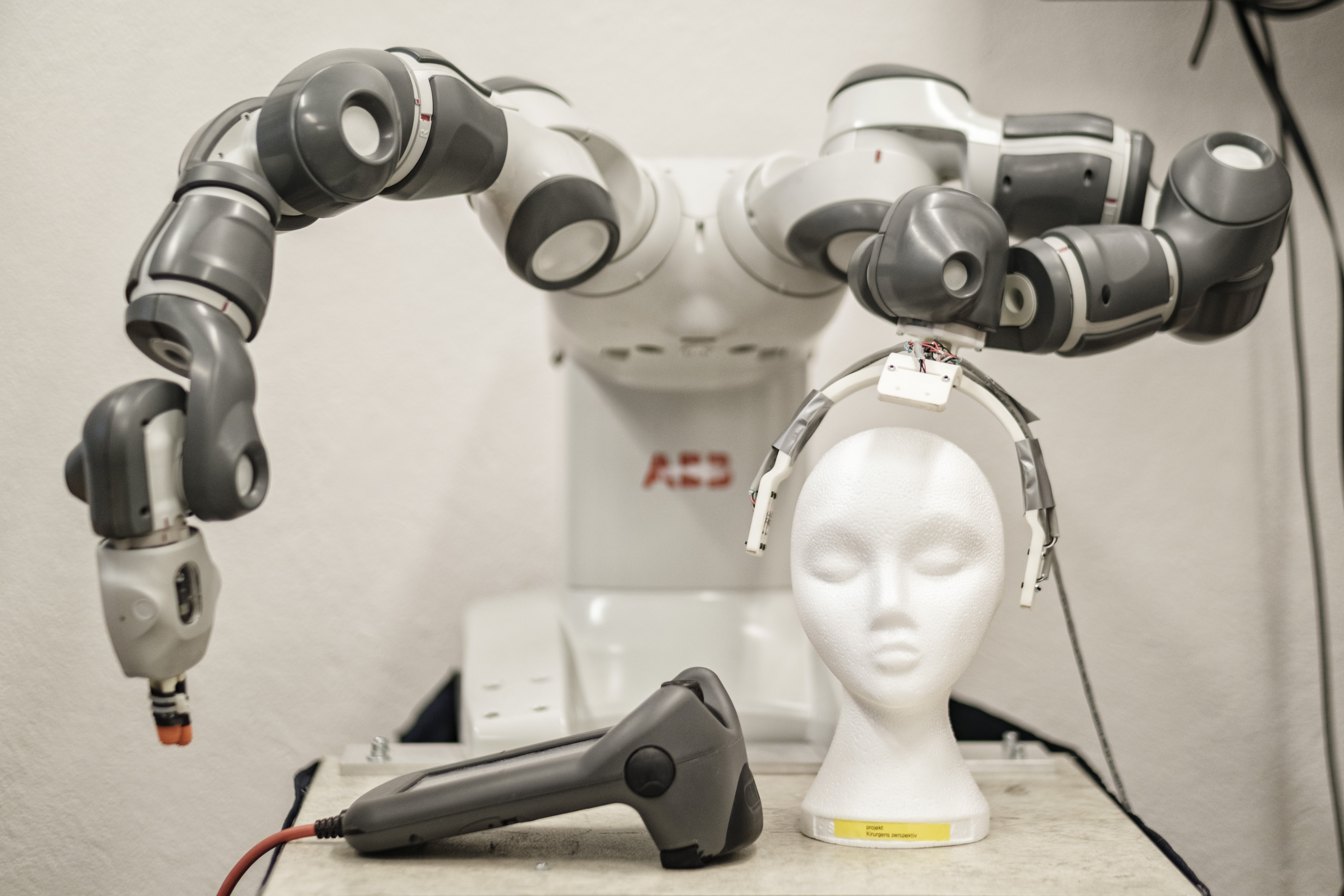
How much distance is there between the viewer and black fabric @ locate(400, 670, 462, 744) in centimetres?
114

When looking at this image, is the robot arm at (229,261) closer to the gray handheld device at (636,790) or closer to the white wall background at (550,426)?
the gray handheld device at (636,790)

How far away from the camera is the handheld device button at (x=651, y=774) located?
0.67 m

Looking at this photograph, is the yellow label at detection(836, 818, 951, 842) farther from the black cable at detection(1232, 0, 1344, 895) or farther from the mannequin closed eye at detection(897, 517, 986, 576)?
the black cable at detection(1232, 0, 1344, 895)

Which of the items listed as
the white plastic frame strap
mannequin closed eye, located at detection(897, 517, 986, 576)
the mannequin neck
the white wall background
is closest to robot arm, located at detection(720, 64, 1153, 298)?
the white plastic frame strap

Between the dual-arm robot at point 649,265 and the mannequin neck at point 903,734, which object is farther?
the mannequin neck at point 903,734

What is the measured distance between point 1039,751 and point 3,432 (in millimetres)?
1142

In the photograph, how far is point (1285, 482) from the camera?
4.45 ft

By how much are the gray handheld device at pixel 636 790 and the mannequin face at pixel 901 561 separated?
104 millimetres

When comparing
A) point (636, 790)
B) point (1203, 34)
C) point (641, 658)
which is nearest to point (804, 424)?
point (636, 790)

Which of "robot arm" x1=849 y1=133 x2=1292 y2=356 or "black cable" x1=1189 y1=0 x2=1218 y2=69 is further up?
"black cable" x1=1189 y1=0 x2=1218 y2=69

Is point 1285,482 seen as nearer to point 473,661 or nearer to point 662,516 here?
point 662,516

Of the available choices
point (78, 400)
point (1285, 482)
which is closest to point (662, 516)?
point (78, 400)

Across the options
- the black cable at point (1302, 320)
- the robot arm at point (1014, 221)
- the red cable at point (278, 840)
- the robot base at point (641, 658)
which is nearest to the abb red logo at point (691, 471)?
the robot base at point (641, 658)

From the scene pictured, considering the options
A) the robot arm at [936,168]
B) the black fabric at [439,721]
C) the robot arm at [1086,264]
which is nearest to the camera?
the robot arm at [1086,264]
